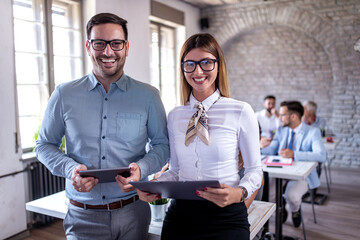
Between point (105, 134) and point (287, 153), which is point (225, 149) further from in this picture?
point (287, 153)

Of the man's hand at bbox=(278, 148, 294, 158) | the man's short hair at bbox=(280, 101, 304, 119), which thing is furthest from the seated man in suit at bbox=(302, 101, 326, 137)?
the man's hand at bbox=(278, 148, 294, 158)

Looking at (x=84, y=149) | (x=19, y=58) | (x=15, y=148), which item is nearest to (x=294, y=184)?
(x=84, y=149)

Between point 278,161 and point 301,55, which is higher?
point 301,55

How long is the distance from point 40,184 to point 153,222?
233cm

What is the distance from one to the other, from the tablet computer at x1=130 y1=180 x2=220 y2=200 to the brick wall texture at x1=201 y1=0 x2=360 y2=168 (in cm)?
600

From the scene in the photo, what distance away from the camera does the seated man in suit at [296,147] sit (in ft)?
12.3

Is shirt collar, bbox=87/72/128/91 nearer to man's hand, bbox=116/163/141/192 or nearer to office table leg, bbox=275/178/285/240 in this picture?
man's hand, bbox=116/163/141/192

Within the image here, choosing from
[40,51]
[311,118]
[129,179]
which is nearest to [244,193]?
[129,179]

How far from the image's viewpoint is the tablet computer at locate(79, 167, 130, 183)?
137 cm

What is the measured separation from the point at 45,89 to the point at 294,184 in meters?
3.26

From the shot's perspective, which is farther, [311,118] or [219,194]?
[311,118]

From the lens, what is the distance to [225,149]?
1568 mm

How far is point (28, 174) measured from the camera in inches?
149

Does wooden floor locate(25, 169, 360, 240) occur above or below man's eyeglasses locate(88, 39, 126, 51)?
below
